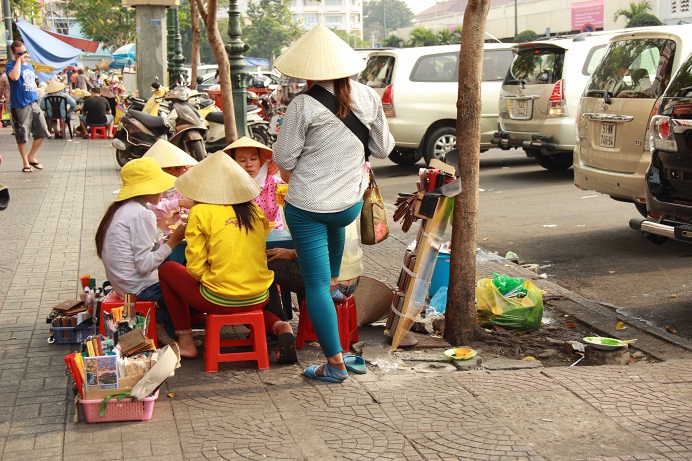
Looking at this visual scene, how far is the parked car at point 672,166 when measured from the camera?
627 centimetres

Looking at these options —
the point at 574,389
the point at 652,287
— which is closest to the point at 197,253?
the point at 574,389

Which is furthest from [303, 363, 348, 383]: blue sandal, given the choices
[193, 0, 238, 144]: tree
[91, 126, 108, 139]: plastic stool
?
[91, 126, 108, 139]: plastic stool

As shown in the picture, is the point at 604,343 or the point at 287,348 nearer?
the point at 287,348

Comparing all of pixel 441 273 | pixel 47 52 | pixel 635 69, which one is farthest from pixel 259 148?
pixel 47 52

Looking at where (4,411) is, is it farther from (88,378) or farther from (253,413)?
(253,413)

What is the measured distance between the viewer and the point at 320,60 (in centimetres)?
485

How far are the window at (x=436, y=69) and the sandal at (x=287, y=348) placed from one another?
9.67 m

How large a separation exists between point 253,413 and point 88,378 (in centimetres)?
82

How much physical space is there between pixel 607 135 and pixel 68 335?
5325 mm

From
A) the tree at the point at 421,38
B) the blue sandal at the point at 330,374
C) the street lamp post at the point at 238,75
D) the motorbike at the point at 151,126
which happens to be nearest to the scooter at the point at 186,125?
the motorbike at the point at 151,126

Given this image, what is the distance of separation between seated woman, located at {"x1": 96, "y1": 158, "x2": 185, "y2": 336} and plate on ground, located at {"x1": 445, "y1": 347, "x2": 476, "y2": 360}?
Answer: 5.78 feet

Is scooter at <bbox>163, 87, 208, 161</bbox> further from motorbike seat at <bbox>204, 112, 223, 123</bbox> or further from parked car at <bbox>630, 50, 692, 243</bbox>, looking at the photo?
parked car at <bbox>630, 50, 692, 243</bbox>

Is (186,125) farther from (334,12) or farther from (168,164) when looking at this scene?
(334,12)

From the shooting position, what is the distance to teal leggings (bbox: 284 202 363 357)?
16.1 ft
